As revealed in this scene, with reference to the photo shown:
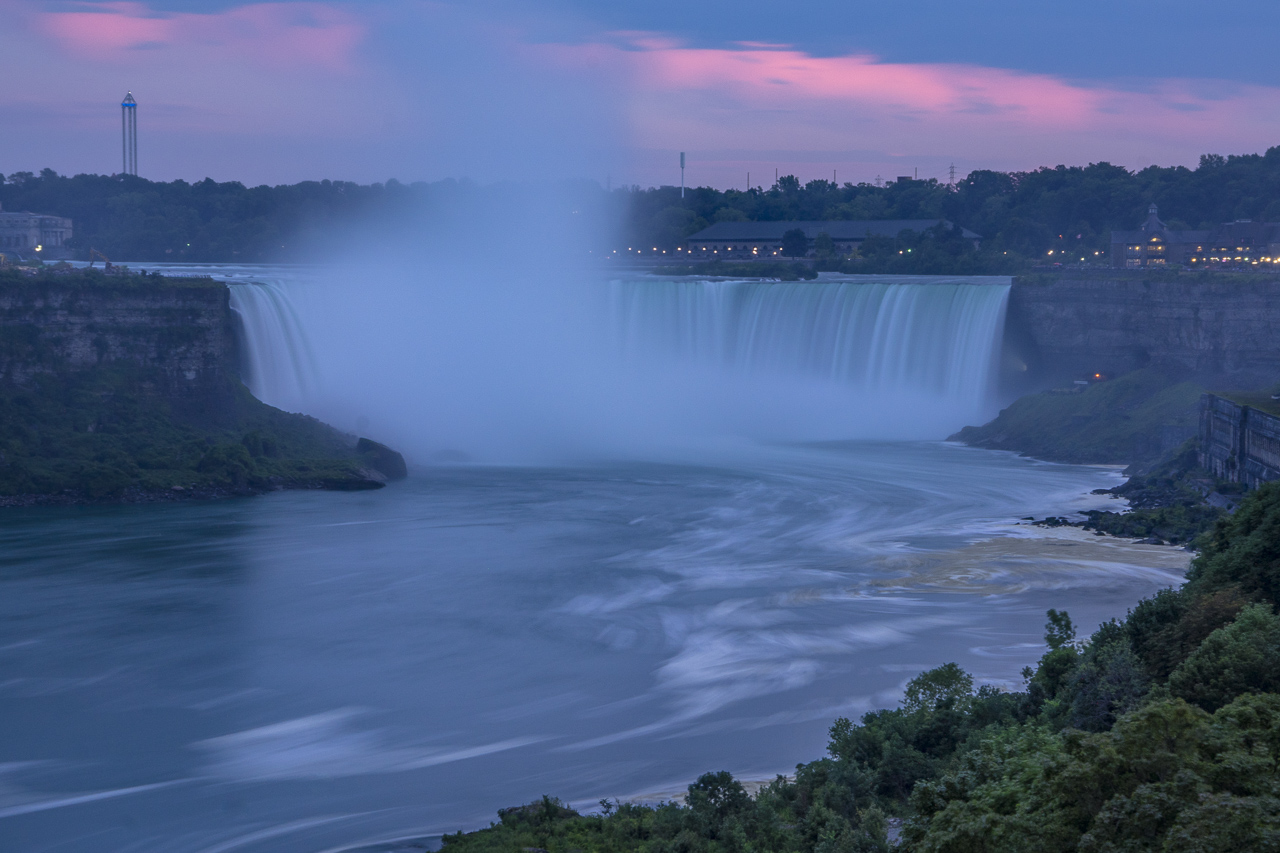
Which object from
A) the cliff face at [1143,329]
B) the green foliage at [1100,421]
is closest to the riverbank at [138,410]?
Result: the green foliage at [1100,421]

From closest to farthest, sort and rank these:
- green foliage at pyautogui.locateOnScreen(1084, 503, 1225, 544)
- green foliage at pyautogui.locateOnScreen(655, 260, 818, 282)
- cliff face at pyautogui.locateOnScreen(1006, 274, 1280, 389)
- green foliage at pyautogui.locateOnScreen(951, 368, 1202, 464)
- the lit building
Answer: green foliage at pyautogui.locateOnScreen(1084, 503, 1225, 544)
green foliage at pyautogui.locateOnScreen(951, 368, 1202, 464)
cliff face at pyautogui.locateOnScreen(1006, 274, 1280, 389)
green foliage at pyautogui.locateOnScreen(655, 260, 818, 282)
the lit building

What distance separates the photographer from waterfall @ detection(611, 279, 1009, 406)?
41000 millimetres

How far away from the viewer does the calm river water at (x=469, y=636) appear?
44.1ft

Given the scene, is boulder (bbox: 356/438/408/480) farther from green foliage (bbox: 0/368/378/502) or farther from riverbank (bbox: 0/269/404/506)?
green foliage (bbox: 0/368/378/502)

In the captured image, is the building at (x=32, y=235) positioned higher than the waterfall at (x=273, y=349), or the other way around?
the building at (x=32, y=235)

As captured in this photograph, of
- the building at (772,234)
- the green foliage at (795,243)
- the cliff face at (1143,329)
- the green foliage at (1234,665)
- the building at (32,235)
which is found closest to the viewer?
the green foliage at (1234,665)

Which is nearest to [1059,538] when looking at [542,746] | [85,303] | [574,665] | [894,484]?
[894,484]

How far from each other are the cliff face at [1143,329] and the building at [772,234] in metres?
31.7

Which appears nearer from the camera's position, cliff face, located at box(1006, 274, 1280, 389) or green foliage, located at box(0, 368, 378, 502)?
green foliage, located at box(0, 368, 378, 502)

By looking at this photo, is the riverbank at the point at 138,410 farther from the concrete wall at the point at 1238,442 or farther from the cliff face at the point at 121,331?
the concrete wall at the point at 1238,442

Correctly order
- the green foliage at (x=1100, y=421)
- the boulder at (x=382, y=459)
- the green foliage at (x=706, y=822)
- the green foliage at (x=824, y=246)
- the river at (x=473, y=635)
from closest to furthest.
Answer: the green foliage at (x=706, y=822), the river at (x=473, y=635), the boulder at (x=382, y=459), the green foliage at (x=1100, y=421), the green foliage at (x=824, y=246)

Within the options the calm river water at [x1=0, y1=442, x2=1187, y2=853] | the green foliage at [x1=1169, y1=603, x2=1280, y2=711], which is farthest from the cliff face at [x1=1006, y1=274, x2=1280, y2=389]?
the green foliage at [x1=1169, y1=603, x2=1280, y2=711]

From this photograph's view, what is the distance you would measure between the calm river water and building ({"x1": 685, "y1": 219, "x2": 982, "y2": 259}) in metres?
45.5

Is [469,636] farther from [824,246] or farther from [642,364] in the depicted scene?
[824,246]
